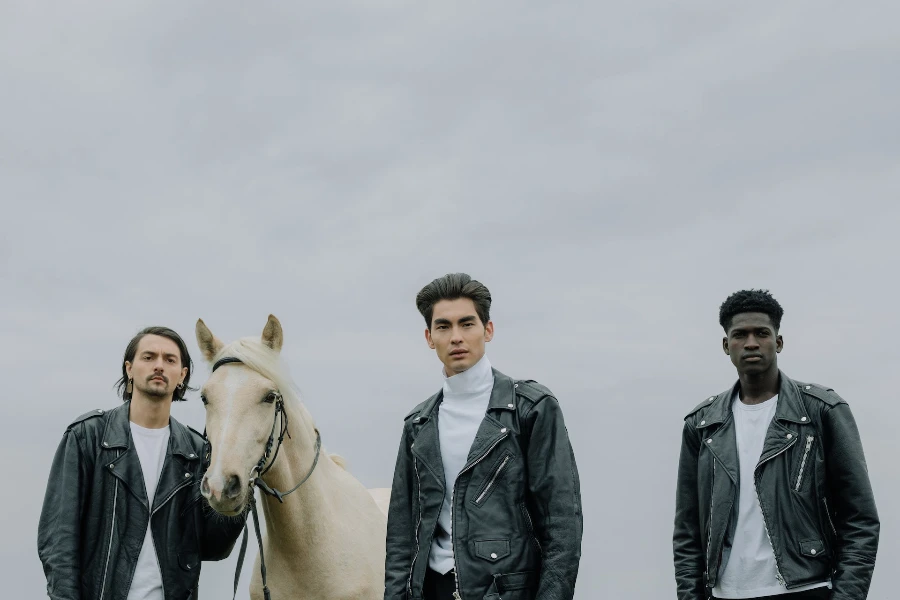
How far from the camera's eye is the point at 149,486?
4.78 meters

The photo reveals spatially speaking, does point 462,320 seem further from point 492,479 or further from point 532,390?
point 492,479

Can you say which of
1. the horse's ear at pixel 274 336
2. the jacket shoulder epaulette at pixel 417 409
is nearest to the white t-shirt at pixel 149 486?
the horse's ear at pixel 274 336

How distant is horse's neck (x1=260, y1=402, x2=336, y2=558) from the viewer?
5047mm

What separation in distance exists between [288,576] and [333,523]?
39 centimetres

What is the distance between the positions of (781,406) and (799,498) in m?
0.41

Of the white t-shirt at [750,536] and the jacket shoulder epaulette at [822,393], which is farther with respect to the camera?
the jacket shoulder epaulette at [822,393]

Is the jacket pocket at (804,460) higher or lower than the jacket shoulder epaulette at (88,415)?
lower

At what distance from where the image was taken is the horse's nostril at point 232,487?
4309mm

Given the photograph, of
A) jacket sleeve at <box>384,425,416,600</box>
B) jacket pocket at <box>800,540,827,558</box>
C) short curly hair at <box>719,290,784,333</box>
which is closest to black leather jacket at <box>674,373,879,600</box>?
jacket pocket at <box>800,540,827,558</box>

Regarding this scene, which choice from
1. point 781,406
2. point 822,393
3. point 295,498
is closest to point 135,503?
point 295,498

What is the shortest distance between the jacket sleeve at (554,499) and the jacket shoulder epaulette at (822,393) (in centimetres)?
120

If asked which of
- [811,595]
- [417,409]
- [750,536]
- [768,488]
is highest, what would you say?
[417,409]

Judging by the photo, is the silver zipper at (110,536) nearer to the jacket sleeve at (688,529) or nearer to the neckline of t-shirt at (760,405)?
the jacket sleeve at (688,529)

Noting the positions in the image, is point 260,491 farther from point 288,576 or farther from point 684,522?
point 684,522
